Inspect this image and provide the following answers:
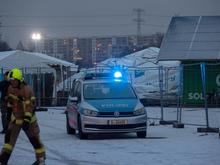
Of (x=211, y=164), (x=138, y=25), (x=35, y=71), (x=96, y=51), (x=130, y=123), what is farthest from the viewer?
(x=96, y=51)

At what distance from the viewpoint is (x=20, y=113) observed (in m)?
11.1

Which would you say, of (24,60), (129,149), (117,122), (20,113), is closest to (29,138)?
(20,113)

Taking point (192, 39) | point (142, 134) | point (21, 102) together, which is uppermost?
point (192, 39)

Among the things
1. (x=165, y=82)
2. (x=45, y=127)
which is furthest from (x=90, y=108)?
(x=165, y=82)

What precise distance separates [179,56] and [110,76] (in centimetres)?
1826

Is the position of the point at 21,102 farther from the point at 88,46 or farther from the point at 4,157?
the point at 88,46

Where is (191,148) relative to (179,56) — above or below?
below

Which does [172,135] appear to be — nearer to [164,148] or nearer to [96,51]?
[164,148]

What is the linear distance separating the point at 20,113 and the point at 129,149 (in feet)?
12.9

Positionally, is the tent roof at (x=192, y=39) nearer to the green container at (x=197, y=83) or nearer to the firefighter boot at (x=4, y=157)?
the green container at (x=197, y=83)

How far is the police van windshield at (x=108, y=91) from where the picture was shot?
18.0 meters

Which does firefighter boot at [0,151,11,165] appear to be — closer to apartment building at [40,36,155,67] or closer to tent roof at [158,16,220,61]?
tent roof at [158,16,220,61]

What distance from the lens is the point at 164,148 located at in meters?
14.4

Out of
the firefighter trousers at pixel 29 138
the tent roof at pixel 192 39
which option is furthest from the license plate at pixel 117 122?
the tent roof at pixel 192 39
